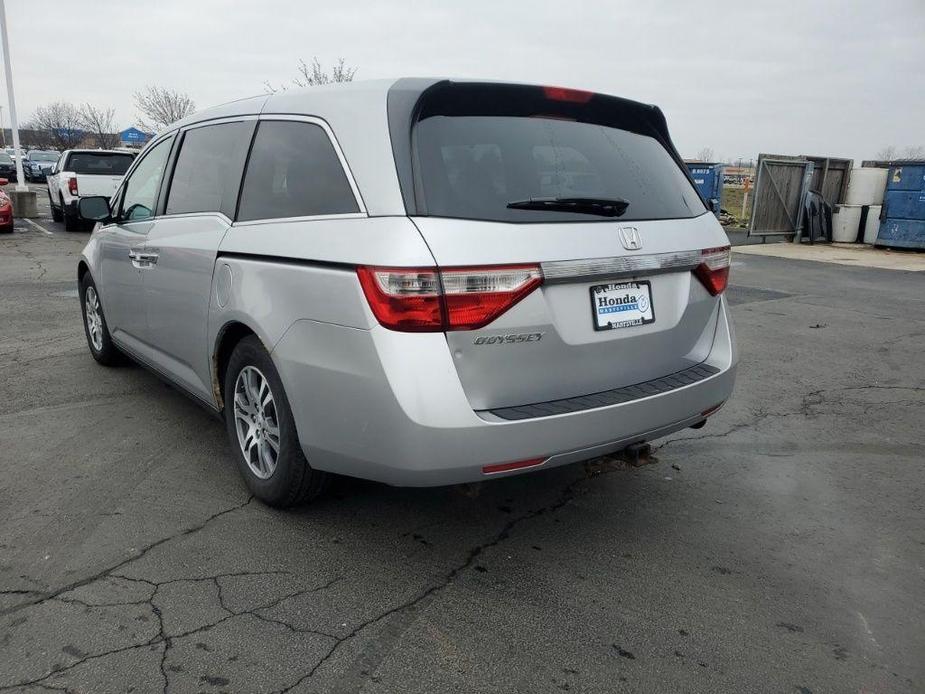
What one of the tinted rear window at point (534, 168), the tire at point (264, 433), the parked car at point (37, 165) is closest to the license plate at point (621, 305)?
the tinted rear window at point (534, 168)

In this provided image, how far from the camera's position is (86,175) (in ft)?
56.0

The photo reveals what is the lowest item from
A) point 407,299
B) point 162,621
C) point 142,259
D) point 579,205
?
point 162,621

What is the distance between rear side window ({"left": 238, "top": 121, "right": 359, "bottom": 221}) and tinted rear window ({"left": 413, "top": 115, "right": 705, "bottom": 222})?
36 cm

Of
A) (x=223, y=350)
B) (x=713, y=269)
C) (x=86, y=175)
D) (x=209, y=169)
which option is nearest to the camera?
(x=713, y=269)

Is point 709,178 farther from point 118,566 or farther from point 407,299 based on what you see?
point 118,566

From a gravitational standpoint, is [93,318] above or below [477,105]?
below

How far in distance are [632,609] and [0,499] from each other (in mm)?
2877

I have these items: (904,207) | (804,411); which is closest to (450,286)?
(804,411)

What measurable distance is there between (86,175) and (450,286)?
17.4m

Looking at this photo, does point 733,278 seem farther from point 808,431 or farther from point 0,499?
point 0,499

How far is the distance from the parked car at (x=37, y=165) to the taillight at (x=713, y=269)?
41.7 meters

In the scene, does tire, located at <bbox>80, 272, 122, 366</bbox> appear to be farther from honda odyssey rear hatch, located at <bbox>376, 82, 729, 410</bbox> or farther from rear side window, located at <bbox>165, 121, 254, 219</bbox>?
honda odyssey rear hatch, located at <bbox>376, 82, 729, 410</bbox>

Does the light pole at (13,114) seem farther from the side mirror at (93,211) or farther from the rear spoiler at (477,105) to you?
the rear spoiler at (477,105)

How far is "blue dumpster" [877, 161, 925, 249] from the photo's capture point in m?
16.7
